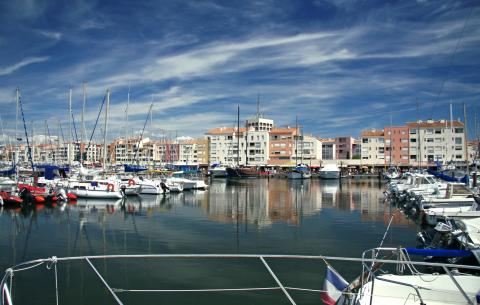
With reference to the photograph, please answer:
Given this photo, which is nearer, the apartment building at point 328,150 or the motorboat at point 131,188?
the motorboat at point 131,188

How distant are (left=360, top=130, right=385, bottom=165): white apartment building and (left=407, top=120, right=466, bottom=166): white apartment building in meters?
10.7

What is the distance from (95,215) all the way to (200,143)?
120084 mm

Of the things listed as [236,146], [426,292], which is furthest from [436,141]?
[426,292]

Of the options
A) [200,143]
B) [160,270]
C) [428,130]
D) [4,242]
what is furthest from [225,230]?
[200,143]

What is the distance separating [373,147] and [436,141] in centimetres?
1875

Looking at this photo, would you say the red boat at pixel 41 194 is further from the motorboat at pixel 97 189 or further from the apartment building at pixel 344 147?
the apartment building at pixel 344 147

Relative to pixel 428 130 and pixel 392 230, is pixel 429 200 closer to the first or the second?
pixel 392 230

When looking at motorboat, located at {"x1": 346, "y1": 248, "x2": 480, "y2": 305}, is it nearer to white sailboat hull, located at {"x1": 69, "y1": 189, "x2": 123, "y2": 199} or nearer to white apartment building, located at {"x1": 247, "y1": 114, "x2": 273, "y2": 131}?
white sailboat hull, located at {"x1": 69, "y1": 189, "x2": 123, "y2": 199}

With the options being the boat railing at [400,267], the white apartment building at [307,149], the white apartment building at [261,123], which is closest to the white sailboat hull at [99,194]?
the boat railing at [400,267]

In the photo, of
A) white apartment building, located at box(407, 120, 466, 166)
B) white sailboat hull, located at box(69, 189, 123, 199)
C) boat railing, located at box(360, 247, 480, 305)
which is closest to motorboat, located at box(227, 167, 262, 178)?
white apartment building, located at box(407, 120, 466, 166)

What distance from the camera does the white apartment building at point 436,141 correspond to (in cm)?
11021

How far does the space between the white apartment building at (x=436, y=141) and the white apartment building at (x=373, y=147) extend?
10667mm

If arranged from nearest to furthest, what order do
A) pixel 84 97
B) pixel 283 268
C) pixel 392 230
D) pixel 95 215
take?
pixel 283 268 → pixel 392 230 → pixel 95 215 → pixel 84 97

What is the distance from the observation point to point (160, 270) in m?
16.7
